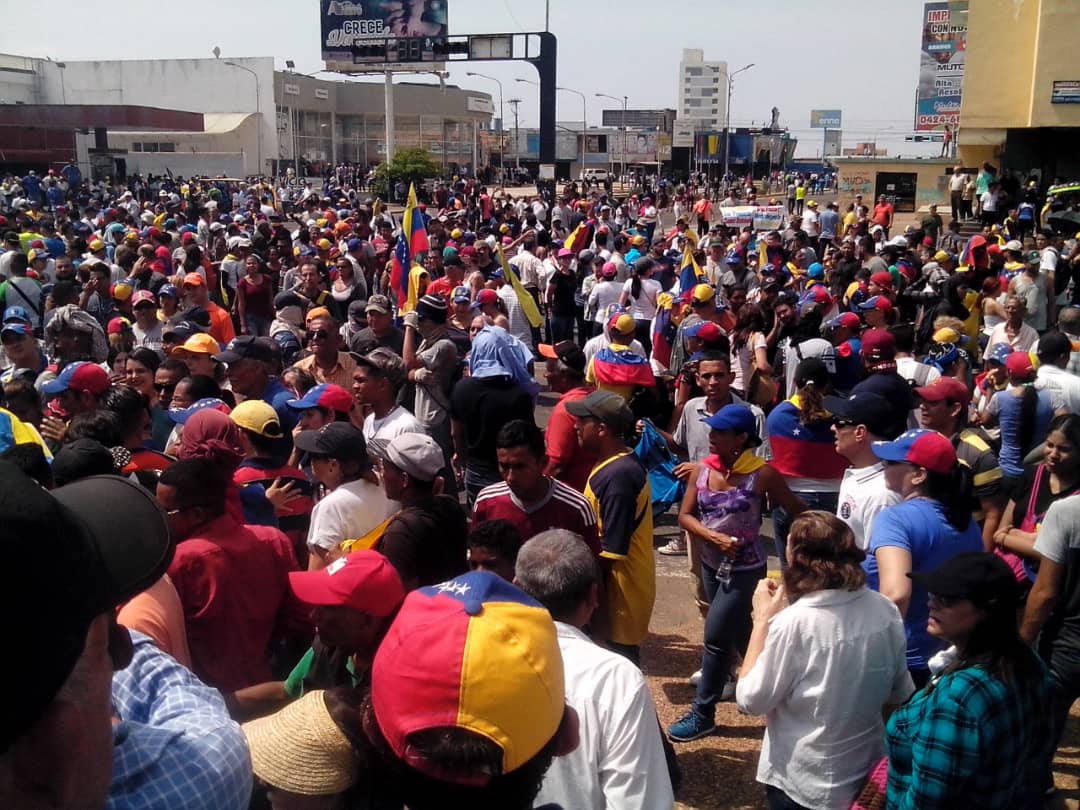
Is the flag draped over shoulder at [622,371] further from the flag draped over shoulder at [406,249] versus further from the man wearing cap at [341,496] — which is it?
the flag draped over shoulder at [406,249]

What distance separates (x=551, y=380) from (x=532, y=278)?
720 cm

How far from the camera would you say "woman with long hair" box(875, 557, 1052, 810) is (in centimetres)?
271

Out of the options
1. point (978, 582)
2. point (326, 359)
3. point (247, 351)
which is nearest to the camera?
point (978, 582)

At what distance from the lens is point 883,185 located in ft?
114

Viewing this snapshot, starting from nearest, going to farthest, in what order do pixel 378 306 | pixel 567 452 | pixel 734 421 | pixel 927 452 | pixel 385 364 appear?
pixel 927 452 < pixel 734 421 < pixel 567 452 < pixel 385 364 < pixel 378 306

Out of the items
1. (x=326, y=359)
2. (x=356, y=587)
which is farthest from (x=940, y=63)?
(x=356, y=587)

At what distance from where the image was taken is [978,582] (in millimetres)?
2883

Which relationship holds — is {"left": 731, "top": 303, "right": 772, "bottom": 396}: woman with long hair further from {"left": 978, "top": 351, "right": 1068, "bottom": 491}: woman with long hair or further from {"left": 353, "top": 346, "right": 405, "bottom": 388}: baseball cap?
{"left": 353, "top": 346, "right": 405, "bottom": 388}: baseball cap

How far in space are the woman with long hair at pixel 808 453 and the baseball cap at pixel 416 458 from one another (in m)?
2.26

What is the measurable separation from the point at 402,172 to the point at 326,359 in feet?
137

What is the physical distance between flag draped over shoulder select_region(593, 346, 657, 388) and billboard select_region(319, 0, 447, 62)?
165ft

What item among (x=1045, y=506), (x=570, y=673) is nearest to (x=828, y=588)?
(x=570, y=673)

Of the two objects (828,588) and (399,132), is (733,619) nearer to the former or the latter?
(828,588)

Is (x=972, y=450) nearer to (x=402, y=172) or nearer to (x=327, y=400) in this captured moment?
(x=327, y=400)
